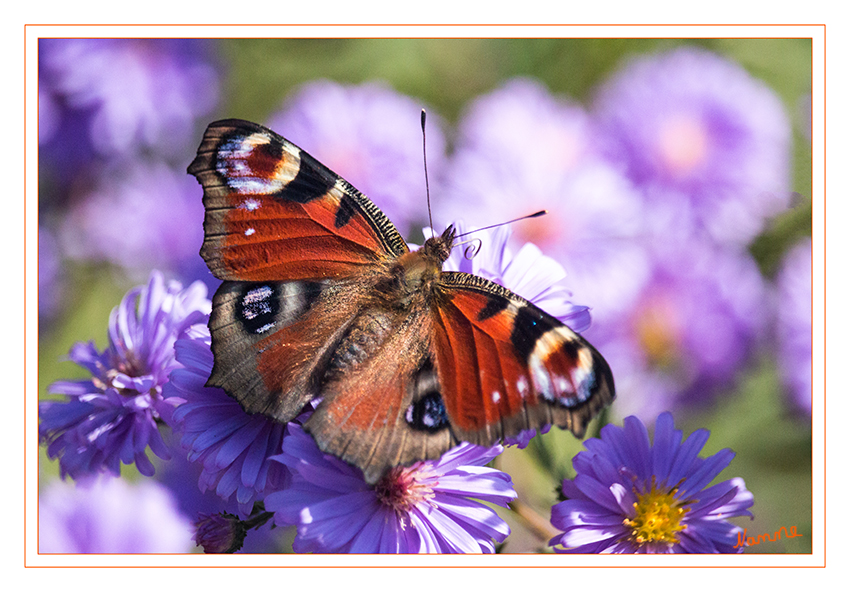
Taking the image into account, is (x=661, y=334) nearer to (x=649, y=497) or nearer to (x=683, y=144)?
(x=683, y=144)

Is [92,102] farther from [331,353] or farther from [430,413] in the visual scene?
[430,413]

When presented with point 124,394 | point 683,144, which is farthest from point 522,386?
point 683,144

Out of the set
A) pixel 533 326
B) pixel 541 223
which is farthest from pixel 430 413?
pixel 541 223

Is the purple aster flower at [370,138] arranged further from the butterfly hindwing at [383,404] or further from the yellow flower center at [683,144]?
the butterfly hindwing at [383,404]

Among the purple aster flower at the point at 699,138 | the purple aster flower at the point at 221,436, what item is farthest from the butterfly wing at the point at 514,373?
the purple aster flower at the point at 699,138

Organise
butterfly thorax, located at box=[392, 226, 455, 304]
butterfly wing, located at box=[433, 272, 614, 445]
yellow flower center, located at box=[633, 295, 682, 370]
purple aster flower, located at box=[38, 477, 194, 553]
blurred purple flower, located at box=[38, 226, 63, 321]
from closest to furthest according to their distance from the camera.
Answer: butterfly wing, located at box=[433, 272, 614, 445] < butterfly thorax, located at box=[392, 226, 455, 304] < purple aster flower, located at box=[38, 477, 194, 553] < blurred purple flower, located at box=[38, 226, 63, 321] < yellow flower center, located at box=[633, 295, 682, 370]
